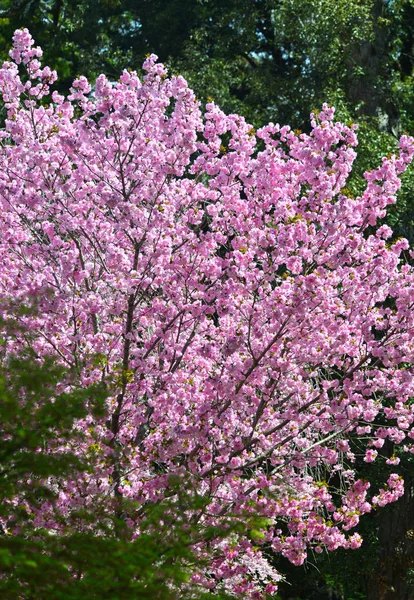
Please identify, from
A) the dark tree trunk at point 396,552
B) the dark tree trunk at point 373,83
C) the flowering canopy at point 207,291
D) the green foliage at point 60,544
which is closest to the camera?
the green foliage at point 60,544

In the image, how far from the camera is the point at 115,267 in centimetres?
845

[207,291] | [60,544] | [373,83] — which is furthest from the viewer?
[373,83]

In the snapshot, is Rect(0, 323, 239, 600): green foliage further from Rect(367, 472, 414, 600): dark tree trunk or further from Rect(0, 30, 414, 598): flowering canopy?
Rect(367, 472, 414, 600): dark tree trunk

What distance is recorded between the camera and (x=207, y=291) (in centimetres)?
866

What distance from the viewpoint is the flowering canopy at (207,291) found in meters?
8.36

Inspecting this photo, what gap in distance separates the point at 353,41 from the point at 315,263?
37.8 feet

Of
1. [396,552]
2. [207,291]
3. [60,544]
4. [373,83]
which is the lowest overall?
[60,544]

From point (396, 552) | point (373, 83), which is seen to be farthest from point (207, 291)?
point (373, 83)

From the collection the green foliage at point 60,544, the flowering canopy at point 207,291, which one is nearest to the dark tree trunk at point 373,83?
the flowering canopy at point 207,291

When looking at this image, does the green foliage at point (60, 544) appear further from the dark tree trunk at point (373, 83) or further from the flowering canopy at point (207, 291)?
the dark tree trunk at point (373, 83)

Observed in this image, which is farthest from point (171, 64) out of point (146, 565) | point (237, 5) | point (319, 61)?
point (146, 565)

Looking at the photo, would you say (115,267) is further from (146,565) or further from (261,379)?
(146,565)

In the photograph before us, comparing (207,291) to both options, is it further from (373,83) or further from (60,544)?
(373,83)

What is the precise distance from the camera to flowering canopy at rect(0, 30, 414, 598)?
8.36m
